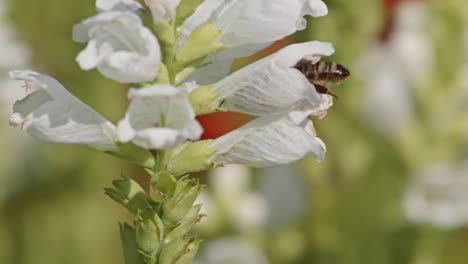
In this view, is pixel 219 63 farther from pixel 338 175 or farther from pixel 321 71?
pixel 338 175

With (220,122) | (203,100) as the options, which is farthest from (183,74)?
(220,122)

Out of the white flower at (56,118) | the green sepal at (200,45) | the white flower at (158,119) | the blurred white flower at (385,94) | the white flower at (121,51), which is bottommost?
the blurred white flower at (385,94)

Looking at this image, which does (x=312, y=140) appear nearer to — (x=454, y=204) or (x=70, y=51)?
(x=454, y=204)

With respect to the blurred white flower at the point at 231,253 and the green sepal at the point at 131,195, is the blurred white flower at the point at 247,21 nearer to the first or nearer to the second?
the green sepal at the point at 131,195

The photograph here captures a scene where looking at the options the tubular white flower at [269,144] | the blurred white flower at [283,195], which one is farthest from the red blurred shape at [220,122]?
the tubular white flower at [269,144]

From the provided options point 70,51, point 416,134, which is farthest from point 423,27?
point 70,51

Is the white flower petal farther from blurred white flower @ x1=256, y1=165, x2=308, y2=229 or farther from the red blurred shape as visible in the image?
the red blurred shape
